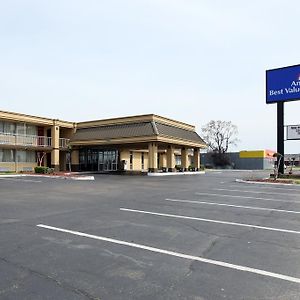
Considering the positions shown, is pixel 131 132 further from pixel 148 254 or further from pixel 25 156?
pixel 148 254

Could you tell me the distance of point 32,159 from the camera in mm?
38156

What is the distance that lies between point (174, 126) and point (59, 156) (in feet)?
46.3

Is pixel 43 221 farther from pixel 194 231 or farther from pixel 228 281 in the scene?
pixel 228 281

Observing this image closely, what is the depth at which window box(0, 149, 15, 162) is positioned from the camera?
34847 mm

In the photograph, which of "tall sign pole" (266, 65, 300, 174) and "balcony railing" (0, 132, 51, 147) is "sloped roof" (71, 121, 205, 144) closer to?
"balcony railing" (0, 132, 51, 147)

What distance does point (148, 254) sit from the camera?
18.4 ft

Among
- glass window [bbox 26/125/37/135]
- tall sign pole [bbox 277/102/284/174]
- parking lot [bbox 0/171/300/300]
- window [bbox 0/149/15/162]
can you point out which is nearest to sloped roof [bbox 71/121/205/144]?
glass window [bbox 26/125/37/135]

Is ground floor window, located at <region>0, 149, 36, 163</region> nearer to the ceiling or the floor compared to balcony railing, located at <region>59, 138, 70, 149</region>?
nearer to the floor

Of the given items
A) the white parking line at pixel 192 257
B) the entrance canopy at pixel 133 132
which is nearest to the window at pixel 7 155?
the entrance canopy at pixel 133 132

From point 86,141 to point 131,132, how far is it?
6.12 metres

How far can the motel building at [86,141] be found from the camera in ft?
114

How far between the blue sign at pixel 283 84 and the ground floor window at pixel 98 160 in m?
22.1

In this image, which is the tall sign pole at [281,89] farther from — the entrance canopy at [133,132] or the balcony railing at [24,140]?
the balcony railing at [24,140]

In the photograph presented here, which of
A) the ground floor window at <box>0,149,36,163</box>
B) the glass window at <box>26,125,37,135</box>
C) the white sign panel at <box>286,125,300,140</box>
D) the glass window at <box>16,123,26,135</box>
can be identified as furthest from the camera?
the glass window at <box>26,125,37,135</box>
